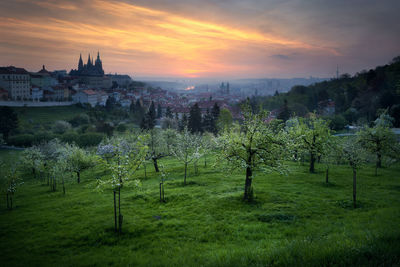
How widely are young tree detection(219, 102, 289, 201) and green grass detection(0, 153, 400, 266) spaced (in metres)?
3.23

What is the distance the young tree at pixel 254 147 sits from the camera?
706 inches

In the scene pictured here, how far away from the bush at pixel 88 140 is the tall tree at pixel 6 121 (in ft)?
86.8

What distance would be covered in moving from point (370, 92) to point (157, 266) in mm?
114287

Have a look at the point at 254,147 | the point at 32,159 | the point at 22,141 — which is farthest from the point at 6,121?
the point at 254,147

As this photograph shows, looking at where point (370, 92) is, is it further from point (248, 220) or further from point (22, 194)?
point (22, 194)

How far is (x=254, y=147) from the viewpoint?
1830 cm

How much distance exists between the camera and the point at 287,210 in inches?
643

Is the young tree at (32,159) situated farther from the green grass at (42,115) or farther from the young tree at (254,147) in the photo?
the green grass at (42,115)

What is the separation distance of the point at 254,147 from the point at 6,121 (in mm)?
94412

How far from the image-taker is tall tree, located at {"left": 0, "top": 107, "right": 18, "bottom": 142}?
75875 millimetres

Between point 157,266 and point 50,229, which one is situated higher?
point 157,266

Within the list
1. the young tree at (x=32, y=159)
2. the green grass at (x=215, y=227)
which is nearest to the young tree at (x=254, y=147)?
the green grass at (x=215, y=227)

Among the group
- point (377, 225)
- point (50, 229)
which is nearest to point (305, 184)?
point (377, 225)

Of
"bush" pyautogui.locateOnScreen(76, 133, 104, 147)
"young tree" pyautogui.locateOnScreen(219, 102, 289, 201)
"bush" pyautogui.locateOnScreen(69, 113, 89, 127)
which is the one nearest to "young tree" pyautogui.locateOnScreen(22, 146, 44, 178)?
"bush" pyautogui.locateOnScreen(76, 133, 104, 147)
